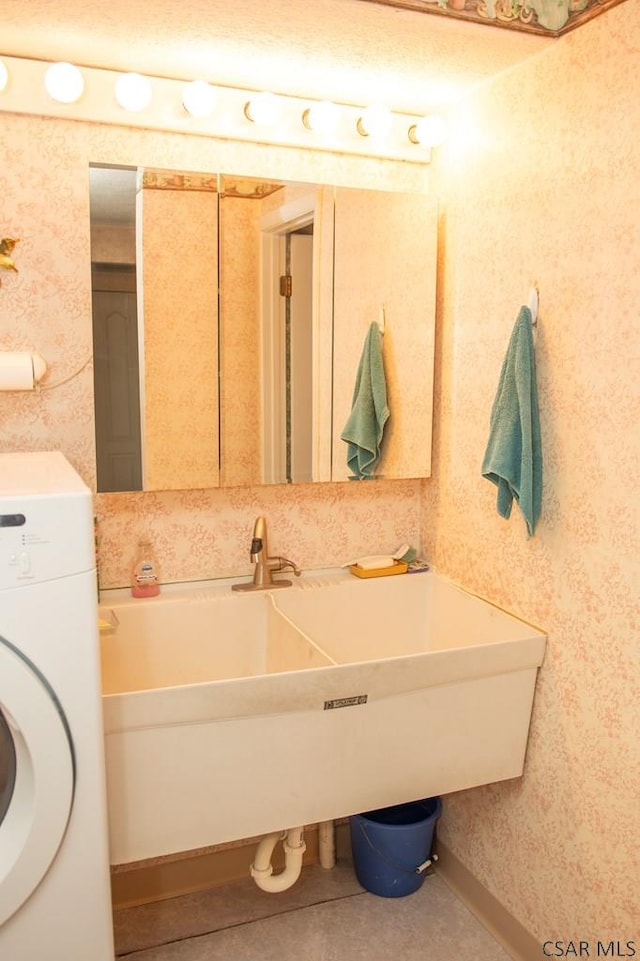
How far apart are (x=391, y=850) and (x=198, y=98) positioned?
201 cm

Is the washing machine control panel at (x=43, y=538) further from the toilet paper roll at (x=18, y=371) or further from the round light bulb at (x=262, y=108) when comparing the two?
the round light bulb at (x=262, y=108)

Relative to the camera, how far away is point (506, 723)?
1.81m

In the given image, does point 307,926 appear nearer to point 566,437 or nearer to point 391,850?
point 391,850

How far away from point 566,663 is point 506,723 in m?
0.22

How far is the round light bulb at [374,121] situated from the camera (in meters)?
2.02

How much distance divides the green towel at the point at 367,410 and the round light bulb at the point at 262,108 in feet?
1.92

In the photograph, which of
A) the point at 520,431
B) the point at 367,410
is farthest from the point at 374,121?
the point at 520,431

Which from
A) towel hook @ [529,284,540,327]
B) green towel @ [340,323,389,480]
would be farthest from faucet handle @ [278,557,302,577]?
towel hook @ [529,284,540,327]

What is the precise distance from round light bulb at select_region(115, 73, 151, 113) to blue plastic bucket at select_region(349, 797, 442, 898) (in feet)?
6.21

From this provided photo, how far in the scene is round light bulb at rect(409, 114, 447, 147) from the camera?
207 centimetres

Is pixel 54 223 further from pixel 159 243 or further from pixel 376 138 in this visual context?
pixel 376 138

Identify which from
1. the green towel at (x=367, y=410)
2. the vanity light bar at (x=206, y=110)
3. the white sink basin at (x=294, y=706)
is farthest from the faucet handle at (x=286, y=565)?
the vanity light bar at (x=206, y=110)

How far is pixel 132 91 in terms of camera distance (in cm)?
177

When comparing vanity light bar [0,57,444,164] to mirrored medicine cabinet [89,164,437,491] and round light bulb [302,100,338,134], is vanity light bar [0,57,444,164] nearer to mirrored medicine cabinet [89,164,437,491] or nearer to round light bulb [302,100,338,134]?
round light bulb [302,100,338,134]
